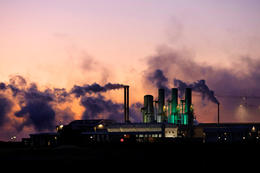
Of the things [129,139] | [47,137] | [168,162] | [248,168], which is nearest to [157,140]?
[129,139]

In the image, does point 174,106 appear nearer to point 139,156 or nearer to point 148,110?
point 148,110

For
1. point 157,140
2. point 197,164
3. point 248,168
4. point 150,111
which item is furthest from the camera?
point 150,111

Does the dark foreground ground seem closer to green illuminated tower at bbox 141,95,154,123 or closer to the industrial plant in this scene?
the industrial plant

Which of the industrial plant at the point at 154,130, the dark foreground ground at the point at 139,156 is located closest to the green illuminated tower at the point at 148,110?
Answer: the industrial plant at the point at 154,130

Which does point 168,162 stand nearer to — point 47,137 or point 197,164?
point 197,164

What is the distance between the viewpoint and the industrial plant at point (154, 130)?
9838 centimetres

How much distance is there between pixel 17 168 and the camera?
137 ft

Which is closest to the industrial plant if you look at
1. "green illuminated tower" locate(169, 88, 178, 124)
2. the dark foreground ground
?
"green illuminated tower" locate(169, 88, 178, 124)

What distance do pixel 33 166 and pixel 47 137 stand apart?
68763 mm

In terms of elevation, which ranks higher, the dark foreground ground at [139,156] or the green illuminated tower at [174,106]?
the green illuminated tower at [174,106]

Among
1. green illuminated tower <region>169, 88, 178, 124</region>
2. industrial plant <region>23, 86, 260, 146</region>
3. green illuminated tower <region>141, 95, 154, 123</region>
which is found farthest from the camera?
green illuminated tower <region>141, 95, 154, 123</region>

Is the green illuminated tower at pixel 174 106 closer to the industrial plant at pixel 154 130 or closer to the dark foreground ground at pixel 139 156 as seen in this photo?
the industrial plant at pixel 154 130

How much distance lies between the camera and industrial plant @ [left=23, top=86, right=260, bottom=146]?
98.4 meters

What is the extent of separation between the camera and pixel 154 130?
113 metres
